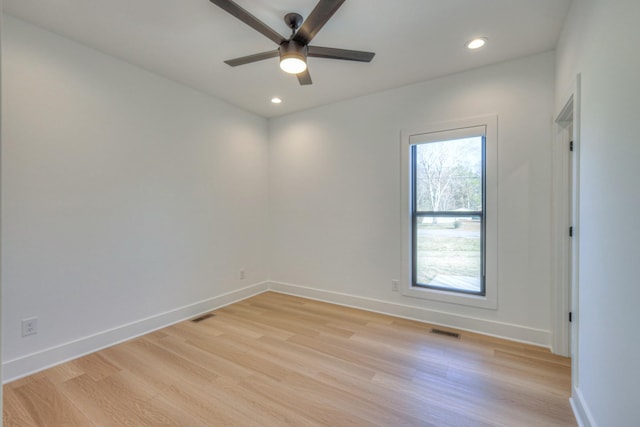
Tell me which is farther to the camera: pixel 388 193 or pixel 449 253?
pixel 388 193

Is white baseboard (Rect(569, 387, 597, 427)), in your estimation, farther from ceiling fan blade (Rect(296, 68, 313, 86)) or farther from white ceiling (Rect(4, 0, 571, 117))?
ceiling fan blade (Rect(296, 68, 313, 86))

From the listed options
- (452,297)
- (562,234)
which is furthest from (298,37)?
(452,297)

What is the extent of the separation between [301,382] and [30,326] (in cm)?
215

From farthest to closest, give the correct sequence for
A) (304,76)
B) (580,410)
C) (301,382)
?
(304,76) < (301,382) < (580,410)

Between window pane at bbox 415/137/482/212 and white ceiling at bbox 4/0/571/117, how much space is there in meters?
0.77

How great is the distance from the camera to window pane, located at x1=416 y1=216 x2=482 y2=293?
328 centimetres

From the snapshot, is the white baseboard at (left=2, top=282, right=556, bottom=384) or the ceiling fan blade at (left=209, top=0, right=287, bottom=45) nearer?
the ceiling fan blade at (left=209, top=0, right=287, bottom=45)

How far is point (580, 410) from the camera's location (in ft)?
6.34

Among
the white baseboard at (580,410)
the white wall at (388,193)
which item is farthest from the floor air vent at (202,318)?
the white baseboard at (580,410)

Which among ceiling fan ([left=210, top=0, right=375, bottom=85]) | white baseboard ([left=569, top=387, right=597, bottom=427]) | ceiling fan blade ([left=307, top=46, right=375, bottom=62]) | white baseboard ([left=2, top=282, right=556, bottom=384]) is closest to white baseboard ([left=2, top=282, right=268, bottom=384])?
white baseboard ([left=2, top=282, right=556, bottom=384])

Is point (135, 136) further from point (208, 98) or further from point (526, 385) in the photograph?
point (526, 385)

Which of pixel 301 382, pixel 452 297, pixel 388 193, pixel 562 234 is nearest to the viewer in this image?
pixel 301 382

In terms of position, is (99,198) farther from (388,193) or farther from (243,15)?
(388,193)

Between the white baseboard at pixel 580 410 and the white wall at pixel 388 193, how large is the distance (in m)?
0.89
